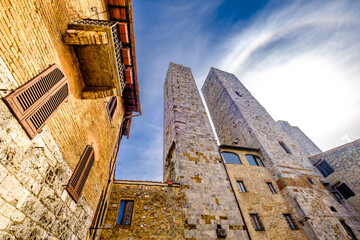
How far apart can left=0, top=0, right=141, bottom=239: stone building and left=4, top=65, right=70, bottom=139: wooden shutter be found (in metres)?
0.01

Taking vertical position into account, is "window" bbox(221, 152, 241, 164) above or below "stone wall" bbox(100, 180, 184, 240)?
above

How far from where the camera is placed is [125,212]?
6.59 m

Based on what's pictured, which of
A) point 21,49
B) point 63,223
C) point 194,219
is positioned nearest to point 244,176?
point 194,219

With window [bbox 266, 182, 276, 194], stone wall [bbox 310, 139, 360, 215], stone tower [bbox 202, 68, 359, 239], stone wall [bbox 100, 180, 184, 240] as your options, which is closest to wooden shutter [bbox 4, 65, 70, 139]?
stone wall [bbox 100, 180, 184, 240]

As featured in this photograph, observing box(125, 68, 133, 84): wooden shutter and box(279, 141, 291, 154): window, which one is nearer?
box(125, 68, 133, 84): wooden shutter

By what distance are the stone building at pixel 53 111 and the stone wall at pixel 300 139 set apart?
30944mm

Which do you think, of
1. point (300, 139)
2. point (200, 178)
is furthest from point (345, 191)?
point (300, 139)

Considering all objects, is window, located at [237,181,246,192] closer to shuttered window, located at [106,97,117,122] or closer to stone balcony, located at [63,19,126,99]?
shuttered window, located at [106,97,117,122]

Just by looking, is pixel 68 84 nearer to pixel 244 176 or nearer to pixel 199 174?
pixel 199 174

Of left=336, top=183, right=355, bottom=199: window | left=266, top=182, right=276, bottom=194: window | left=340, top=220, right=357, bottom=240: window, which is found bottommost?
left=340, top=220, right=357, bottom=240: window

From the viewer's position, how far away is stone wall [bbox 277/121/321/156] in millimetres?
25922

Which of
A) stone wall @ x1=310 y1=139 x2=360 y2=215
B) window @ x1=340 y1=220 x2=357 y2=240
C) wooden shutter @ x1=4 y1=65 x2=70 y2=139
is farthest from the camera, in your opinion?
stone wall @ x1=310 y1=139 x2=360 y2=215

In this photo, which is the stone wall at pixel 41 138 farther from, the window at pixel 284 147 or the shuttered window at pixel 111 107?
the window at pixel 284 147

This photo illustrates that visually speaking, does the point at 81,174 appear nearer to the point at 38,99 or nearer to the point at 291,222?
the point at 38,99
